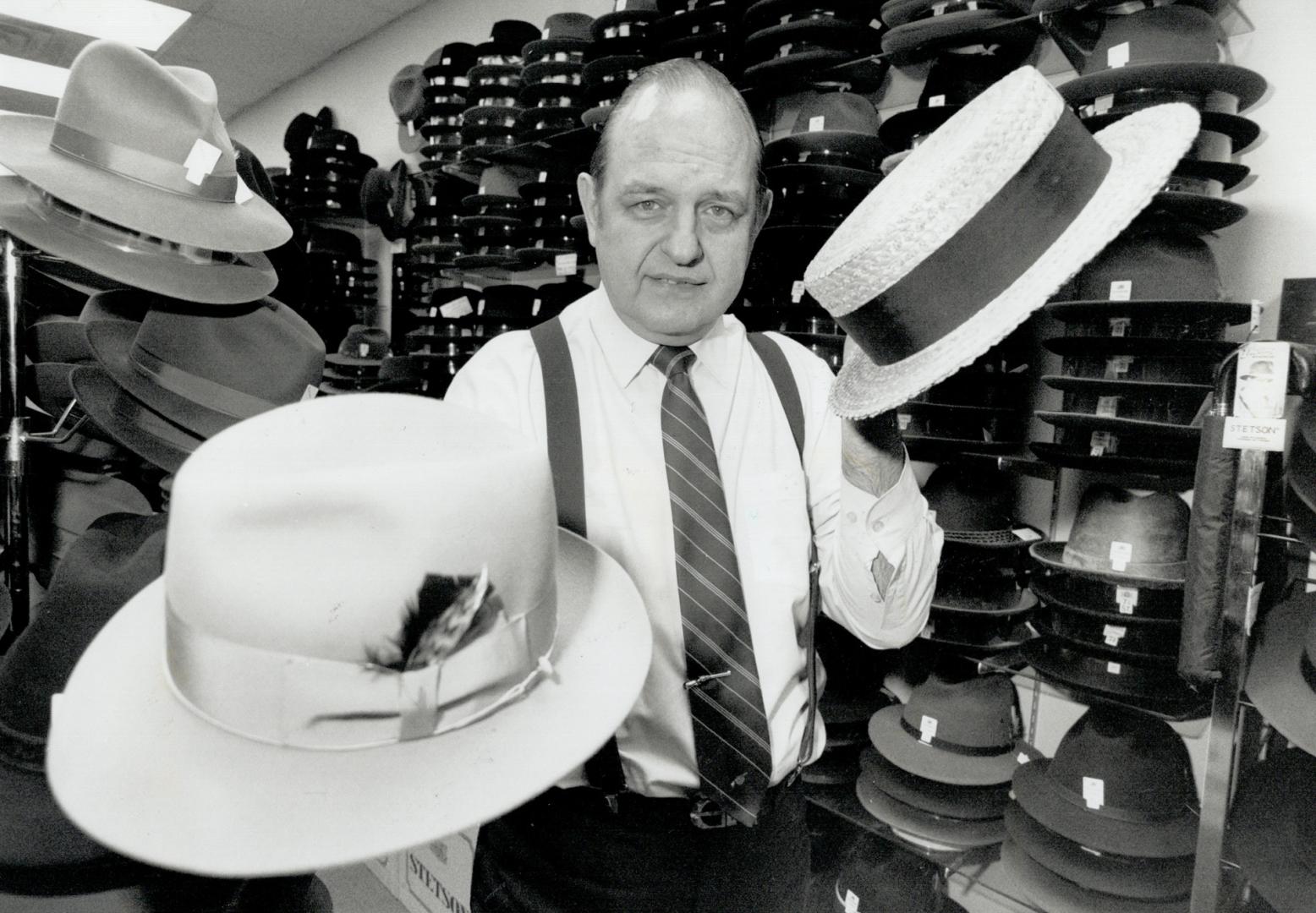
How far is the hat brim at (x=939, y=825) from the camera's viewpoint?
199 centimetres

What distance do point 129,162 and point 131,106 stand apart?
109 millimetres

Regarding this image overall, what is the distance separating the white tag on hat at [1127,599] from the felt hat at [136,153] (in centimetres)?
191

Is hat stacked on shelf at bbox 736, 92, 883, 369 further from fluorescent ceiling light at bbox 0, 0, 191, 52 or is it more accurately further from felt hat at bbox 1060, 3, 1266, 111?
fluorescent ceiling light at bbox 0, 0, 191, 52

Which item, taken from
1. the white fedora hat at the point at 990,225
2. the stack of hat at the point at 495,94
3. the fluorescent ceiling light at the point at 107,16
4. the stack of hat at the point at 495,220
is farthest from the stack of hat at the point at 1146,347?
the fluorescent ceiling light at the point at 107,16

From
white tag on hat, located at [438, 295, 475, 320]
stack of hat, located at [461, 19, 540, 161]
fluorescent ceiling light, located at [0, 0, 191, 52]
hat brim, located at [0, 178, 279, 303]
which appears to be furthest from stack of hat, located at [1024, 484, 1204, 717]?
fluorescent ceiling light, located at [0, 0, 191, 52]

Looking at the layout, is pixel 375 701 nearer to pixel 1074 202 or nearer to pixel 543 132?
pixel 1074 202

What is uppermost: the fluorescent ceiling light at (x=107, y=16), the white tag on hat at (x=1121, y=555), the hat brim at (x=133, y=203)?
the fluorescent ceiling light at (x=107, y=16)

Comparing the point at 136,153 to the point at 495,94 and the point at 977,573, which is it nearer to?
the point at 977,573

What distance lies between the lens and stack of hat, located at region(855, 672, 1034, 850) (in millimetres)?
2008

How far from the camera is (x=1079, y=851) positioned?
177 centimetres

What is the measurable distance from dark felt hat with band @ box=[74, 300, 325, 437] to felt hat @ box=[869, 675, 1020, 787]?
1.69m

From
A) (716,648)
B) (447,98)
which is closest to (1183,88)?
(716,648)

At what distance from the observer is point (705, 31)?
96.0 inches

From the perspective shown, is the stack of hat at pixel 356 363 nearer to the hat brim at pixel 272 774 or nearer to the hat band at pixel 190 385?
the hat band at pixel 190 385
